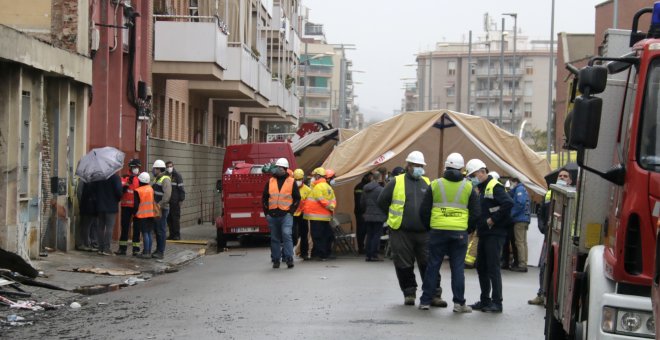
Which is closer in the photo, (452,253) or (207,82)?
(452,253)

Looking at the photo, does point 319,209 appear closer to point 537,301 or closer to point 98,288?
point 98,288

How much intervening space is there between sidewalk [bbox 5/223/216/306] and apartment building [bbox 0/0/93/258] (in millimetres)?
482

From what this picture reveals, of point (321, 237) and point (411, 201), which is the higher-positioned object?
point (411, 201)

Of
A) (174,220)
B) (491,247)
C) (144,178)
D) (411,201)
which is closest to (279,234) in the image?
(144,178)

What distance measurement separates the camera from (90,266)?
64.5ft

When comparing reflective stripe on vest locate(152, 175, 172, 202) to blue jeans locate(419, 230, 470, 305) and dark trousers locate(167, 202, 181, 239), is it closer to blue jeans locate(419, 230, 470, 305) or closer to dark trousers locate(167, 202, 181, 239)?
dark trousers locate(167, 202, 181, 239)

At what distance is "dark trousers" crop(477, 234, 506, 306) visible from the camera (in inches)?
559

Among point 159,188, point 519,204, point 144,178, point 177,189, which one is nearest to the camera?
point 519,204

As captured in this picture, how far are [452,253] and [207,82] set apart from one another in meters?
25.2

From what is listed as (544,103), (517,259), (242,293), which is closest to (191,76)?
(517,259)

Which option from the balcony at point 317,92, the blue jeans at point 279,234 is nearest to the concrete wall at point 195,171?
the blue jeans at point 279,234

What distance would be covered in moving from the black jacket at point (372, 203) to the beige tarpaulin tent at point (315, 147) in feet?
32.1

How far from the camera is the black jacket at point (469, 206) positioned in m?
13.9

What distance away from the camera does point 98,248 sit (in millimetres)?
22469
